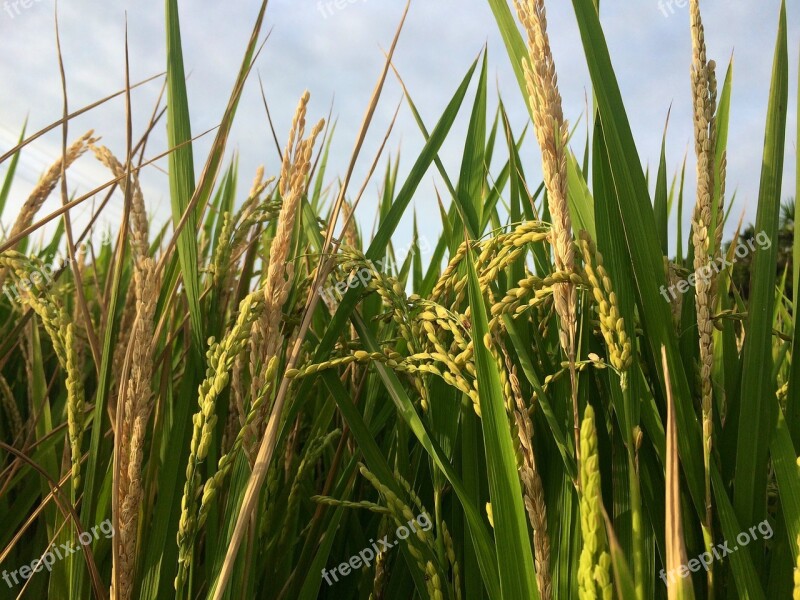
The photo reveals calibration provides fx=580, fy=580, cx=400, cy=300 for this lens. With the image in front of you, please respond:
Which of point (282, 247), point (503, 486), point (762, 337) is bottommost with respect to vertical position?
point (503, 486)

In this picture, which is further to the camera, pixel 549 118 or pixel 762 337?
pixel 762 337

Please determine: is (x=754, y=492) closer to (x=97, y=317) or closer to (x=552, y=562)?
(x=552, y=562)

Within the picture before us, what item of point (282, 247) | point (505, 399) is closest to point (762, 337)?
point (505, 399)

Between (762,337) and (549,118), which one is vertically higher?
(549,118)

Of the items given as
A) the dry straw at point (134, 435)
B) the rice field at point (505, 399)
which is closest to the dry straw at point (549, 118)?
the rice field at point (505, 399)

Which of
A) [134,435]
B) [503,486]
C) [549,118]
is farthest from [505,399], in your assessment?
[134,435]

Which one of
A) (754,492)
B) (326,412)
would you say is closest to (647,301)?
(754,492)

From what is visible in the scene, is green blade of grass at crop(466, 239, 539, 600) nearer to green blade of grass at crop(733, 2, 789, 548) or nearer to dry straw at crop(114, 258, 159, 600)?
green blade of grass at crop(733, 2, 789, 548)

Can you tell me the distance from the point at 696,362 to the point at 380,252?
1.85 ft

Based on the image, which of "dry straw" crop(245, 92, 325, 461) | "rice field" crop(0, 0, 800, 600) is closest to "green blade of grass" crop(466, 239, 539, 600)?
"rice field" crop(0, 0, 800, 600)

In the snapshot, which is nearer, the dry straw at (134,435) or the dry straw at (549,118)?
the dry straw at (549,118)

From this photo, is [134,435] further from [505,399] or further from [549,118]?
[549,118]

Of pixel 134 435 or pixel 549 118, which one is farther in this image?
pixel 134 435

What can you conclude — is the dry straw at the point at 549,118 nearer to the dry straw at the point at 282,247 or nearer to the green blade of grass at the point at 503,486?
the green blade of grass at the point at 503,486
